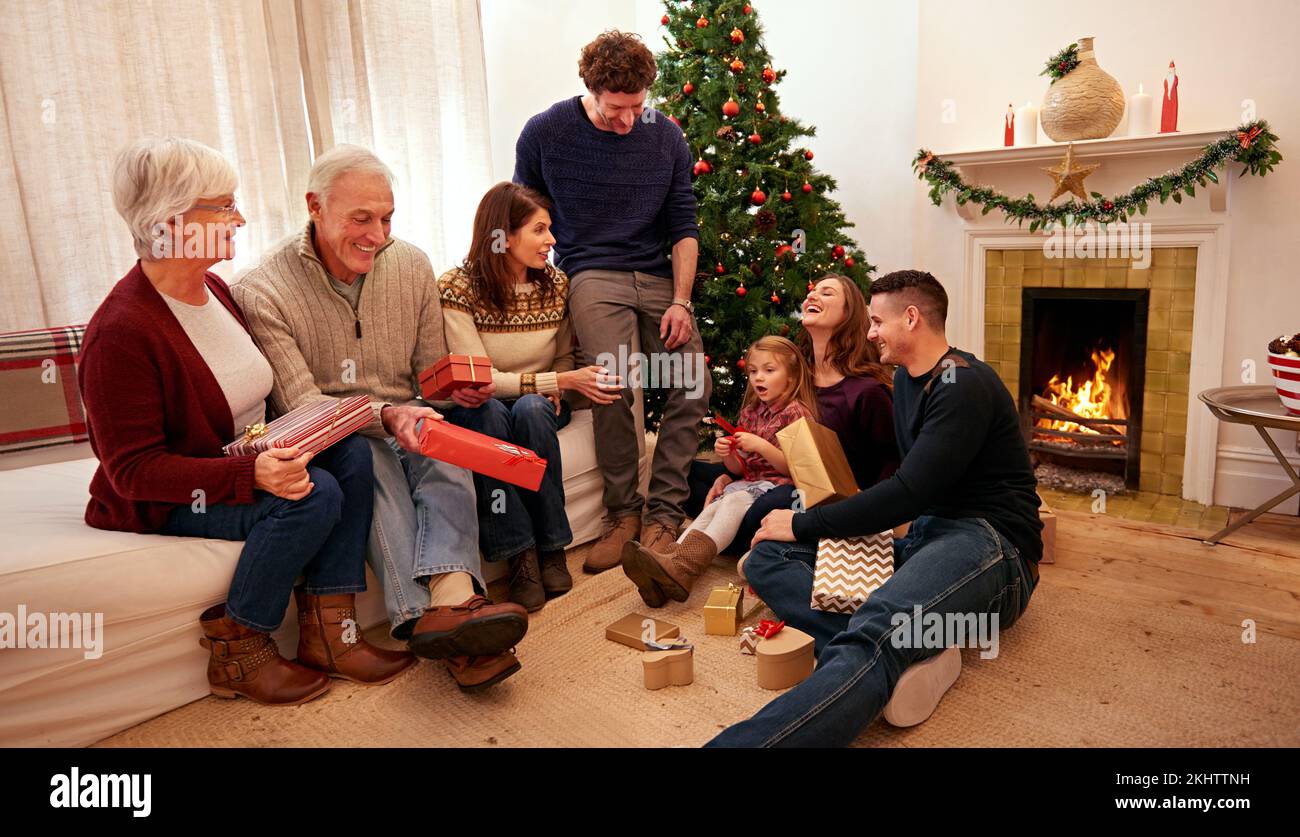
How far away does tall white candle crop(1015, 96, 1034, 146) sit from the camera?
11.8 feet

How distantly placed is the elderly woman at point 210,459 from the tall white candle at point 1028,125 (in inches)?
115

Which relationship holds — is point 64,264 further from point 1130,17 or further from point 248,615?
point 1130,17

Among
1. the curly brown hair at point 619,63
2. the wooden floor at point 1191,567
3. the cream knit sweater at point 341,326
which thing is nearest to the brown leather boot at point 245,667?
the cream knit sweater at point 341,326

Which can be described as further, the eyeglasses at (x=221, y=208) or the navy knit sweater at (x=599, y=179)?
the navy knit sweater at (x=599, y=179)

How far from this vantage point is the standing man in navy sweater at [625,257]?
2.95m

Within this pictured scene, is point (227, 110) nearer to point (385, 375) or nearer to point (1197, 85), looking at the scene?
point (385, 375)

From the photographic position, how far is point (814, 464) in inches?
97.7

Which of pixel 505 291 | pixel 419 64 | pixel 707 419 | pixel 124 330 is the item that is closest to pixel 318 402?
pixel 124 330

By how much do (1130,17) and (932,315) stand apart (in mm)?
2031

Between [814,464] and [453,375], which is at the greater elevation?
[453,375]

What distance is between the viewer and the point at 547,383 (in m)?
2.78

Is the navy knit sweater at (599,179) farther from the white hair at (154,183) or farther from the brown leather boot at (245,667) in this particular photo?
the brown leather boot at (245,667)

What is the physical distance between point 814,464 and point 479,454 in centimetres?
91

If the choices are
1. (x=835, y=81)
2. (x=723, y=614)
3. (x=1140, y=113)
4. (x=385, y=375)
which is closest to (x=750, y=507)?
(x=723, y=614)
